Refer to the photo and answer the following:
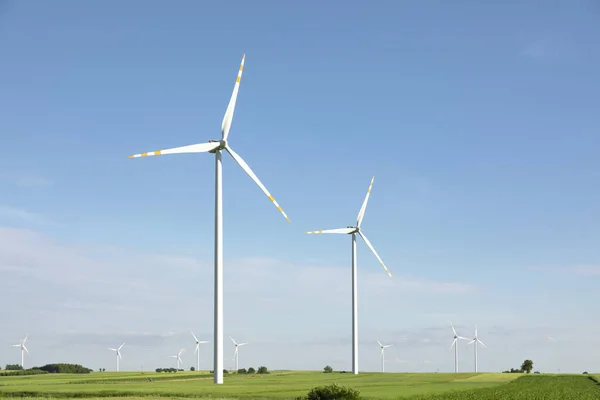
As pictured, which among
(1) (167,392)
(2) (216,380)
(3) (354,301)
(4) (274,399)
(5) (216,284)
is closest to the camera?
(4) (274,399)

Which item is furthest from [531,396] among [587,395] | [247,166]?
[247,166]

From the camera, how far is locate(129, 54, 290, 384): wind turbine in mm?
88812

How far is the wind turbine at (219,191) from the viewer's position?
88812mm

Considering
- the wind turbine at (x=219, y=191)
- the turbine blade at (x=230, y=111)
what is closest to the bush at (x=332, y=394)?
the wind turbine at (x=219, y=191)

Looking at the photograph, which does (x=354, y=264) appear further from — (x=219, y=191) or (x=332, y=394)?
(x=332, y=394)

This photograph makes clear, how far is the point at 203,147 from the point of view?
3841 inches

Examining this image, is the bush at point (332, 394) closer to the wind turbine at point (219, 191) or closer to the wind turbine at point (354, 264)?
the wind turbine at point (219, 191)

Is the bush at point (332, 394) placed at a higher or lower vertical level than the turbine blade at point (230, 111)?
lower

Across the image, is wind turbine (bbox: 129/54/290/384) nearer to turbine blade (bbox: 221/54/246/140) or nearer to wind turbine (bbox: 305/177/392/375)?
turbine blade (bbox: 221/54/246/140)

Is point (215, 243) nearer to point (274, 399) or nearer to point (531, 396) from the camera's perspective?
point (274, 399)

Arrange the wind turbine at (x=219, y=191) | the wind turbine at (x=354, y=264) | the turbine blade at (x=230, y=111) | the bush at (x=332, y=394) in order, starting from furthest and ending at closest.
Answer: the wind turbine at (x=354, y=264) < the turbine blade at (x=230, y=111) < the wind turbine at (x=219, y=191) < the bush at (x=332, y=394)

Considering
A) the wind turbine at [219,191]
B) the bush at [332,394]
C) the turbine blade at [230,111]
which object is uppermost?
the turbine blade at [230,111]

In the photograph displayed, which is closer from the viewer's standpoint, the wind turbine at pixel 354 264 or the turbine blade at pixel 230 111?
the turbine blade at pixel 230 111

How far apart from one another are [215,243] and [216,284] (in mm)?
5411
